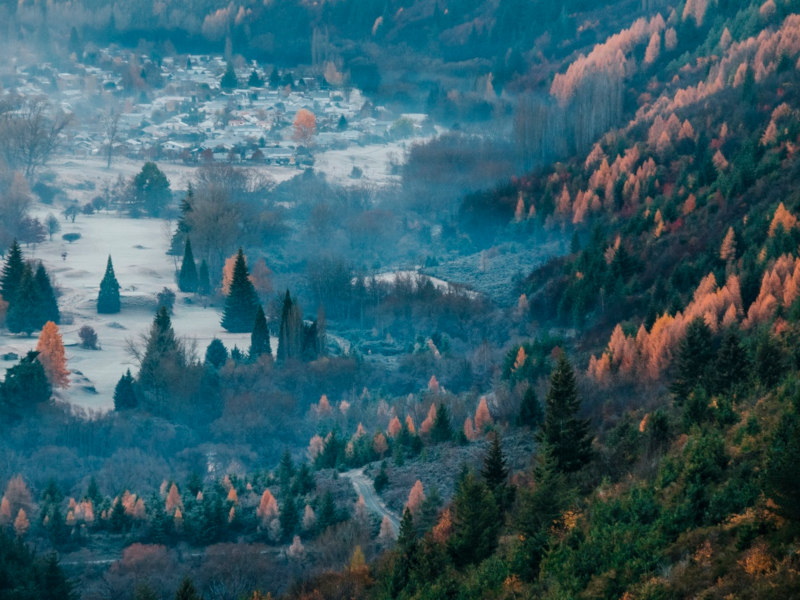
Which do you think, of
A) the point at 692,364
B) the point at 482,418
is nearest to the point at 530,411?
the point at 482,418

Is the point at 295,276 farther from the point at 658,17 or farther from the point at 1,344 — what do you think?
the point at 658,17

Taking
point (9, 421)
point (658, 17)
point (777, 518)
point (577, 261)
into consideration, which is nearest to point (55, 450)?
point (9, 421)

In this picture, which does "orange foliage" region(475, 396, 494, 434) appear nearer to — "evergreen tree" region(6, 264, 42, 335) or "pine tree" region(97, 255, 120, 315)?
"evergreen tree" region(6, 264, 42, 335)

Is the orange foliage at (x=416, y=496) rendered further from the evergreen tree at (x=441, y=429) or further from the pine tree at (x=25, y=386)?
the pine tree at (x=25, y=386)

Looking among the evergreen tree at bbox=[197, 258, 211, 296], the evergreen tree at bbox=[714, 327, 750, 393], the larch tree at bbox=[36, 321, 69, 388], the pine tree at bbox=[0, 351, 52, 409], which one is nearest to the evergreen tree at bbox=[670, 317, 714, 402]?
the evergreen tree at bbox=[714, 327, 750, 393]

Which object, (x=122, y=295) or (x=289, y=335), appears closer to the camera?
(x=289, y=335)

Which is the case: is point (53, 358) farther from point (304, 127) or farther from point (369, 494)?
point (304, 127)
